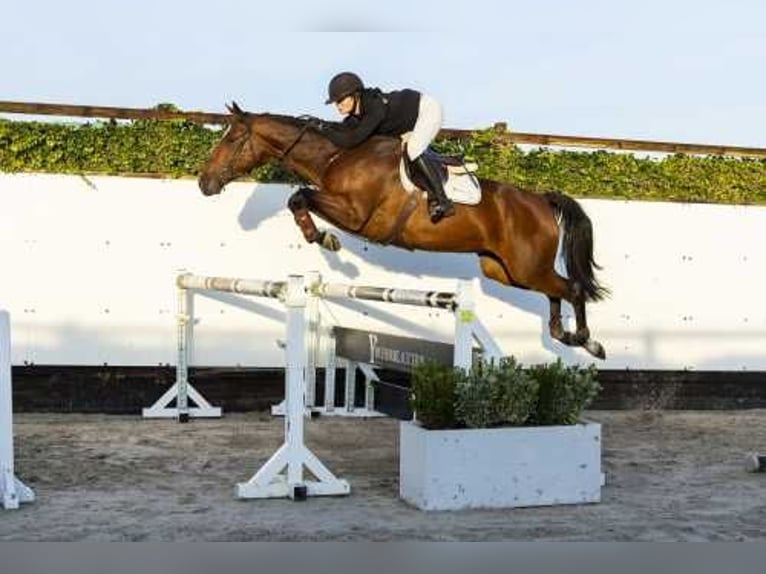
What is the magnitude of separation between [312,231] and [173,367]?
2635mm

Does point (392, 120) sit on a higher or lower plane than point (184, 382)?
higher

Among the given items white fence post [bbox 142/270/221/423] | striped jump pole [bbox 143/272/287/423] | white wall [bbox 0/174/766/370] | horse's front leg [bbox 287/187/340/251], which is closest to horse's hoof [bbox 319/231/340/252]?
horse's front leg [bbox 287/187/340/251]

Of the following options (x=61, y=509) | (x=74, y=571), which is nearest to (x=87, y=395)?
(x=61, y=509)

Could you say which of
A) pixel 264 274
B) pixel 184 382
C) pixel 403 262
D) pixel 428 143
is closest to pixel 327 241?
pixel 428 143

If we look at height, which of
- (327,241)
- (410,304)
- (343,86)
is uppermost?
(343,86)

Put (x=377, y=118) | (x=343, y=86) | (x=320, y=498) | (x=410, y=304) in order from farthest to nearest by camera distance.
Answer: (x=377, y=118)
(x=343, y=86)
(x=410, y=304)
(x=320, y=498)

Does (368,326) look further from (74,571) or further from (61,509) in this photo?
(74,571)

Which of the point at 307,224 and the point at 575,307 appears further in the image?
the point at 575,307

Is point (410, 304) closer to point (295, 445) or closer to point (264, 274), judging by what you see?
point (295, 445)

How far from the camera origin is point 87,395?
823cm

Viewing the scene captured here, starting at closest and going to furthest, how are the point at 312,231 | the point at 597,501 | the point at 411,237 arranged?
1. the point at 597,501
2. the point at 312,231
3. the point at 411,237

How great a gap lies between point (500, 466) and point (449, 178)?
2.19 m

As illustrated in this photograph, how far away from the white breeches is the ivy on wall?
7.53ft

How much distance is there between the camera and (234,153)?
659cm
